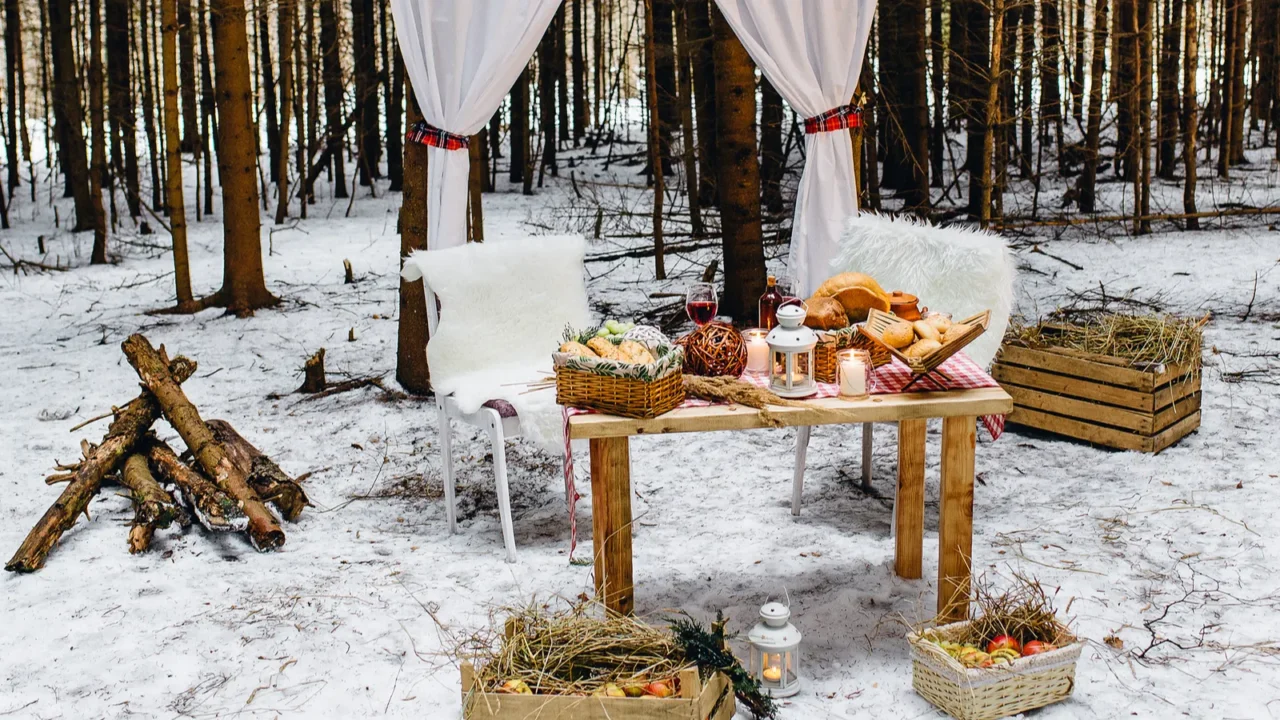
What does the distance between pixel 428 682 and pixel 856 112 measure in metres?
3.18

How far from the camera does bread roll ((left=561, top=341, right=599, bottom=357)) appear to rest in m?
2.88

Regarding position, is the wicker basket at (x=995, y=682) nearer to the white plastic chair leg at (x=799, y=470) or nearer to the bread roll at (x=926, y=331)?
the bread roll at (x=926, y=331)

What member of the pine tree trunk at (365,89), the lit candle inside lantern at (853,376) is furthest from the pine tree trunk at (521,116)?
the lit candle inside lantern at (853,376)

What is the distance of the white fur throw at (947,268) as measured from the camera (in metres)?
3.77

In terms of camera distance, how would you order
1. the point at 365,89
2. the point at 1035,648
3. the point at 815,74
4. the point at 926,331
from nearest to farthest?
the point at 1035,648, the point at 926,331, the point at 815,74, the point at 365,89

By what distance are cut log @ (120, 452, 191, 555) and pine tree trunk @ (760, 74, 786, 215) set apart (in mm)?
5910

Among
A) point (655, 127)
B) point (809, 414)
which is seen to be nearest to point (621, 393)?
point (809, 414)

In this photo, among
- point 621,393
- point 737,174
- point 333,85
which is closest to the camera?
point 621,393

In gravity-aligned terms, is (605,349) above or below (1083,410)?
above

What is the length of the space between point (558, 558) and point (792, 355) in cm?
128

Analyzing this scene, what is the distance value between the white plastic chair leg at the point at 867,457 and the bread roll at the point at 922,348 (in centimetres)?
132

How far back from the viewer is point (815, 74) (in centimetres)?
490

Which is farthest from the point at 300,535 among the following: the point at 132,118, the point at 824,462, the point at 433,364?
the point at 132,118

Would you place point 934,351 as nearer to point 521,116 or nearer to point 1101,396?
point 1101,396
